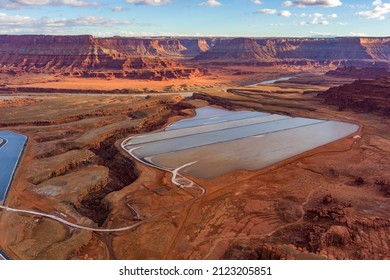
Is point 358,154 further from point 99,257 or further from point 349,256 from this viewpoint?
point 99,257

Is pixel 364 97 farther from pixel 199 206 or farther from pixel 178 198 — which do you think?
pixel 178 198

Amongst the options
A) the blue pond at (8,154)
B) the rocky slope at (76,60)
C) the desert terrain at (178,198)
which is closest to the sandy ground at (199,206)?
the desert terrain at (178,198)

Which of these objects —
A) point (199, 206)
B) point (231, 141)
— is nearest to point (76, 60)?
point (231, 141)

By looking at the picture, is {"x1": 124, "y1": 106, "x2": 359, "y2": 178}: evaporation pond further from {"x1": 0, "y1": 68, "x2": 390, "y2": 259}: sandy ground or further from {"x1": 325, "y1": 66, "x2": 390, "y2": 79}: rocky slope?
{"x1": 325, "y1": 66, "x2": 390, "y2": 79}: rocky slope

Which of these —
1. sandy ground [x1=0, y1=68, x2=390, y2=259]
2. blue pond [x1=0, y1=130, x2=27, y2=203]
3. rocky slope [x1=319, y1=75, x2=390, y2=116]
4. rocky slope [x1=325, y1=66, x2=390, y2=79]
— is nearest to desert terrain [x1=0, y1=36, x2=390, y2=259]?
sandy ground [x1=0, y1=68, x2=390, y2=259]

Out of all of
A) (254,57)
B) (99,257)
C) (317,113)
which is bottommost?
(99,257)

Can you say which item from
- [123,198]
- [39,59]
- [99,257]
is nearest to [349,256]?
[99,257]
